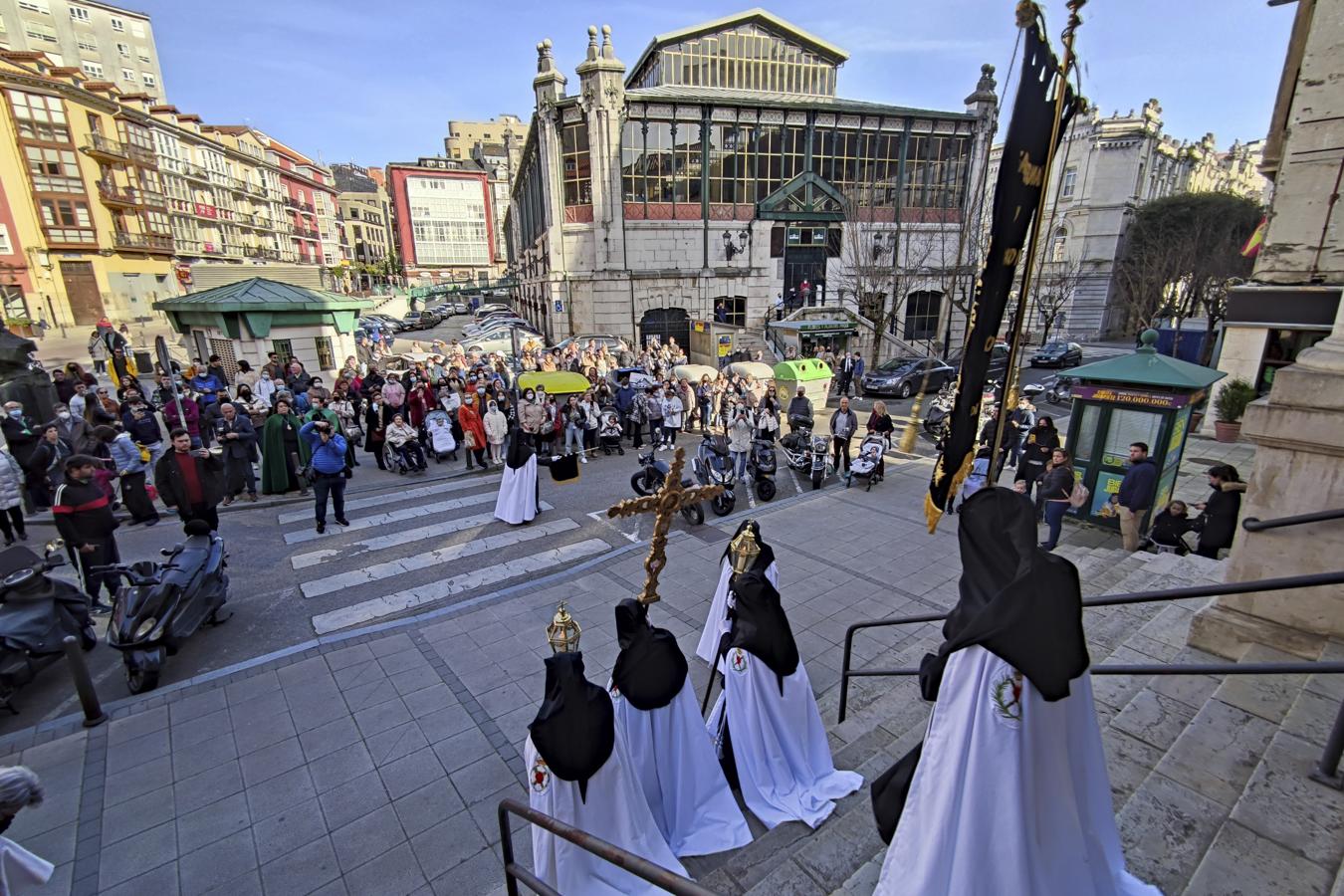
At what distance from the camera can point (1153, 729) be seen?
395 centimetres

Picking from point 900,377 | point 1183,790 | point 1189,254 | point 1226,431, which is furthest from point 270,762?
point 1189,254

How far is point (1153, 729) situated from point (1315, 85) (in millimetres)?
6089

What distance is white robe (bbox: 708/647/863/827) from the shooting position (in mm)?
4305

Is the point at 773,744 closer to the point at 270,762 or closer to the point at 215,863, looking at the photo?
the point at 215,863

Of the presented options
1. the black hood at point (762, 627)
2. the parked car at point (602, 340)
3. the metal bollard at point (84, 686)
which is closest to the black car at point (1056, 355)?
the parked car at point (602, 340)

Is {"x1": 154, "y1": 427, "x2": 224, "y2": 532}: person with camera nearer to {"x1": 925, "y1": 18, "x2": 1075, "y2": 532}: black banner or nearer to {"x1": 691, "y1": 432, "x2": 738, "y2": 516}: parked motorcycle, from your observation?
{"x1": 691, "y1": 432, "x2": 738, "y2": 516}: parked motorcycle

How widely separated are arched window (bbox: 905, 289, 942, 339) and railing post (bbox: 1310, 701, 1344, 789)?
34.5m

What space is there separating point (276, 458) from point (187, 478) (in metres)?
3.23

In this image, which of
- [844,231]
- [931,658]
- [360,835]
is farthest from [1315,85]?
[844,231]

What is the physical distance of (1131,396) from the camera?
9.52 meters

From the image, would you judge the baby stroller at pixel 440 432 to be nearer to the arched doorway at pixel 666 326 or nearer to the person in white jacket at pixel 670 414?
the person in white jacket at pixel 670 414

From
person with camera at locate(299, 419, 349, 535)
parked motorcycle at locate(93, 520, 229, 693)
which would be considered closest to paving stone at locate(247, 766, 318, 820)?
parked motorcycle at locate(93, 520, 229, 693)

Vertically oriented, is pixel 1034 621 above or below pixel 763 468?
above

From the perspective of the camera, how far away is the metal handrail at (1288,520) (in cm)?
356
